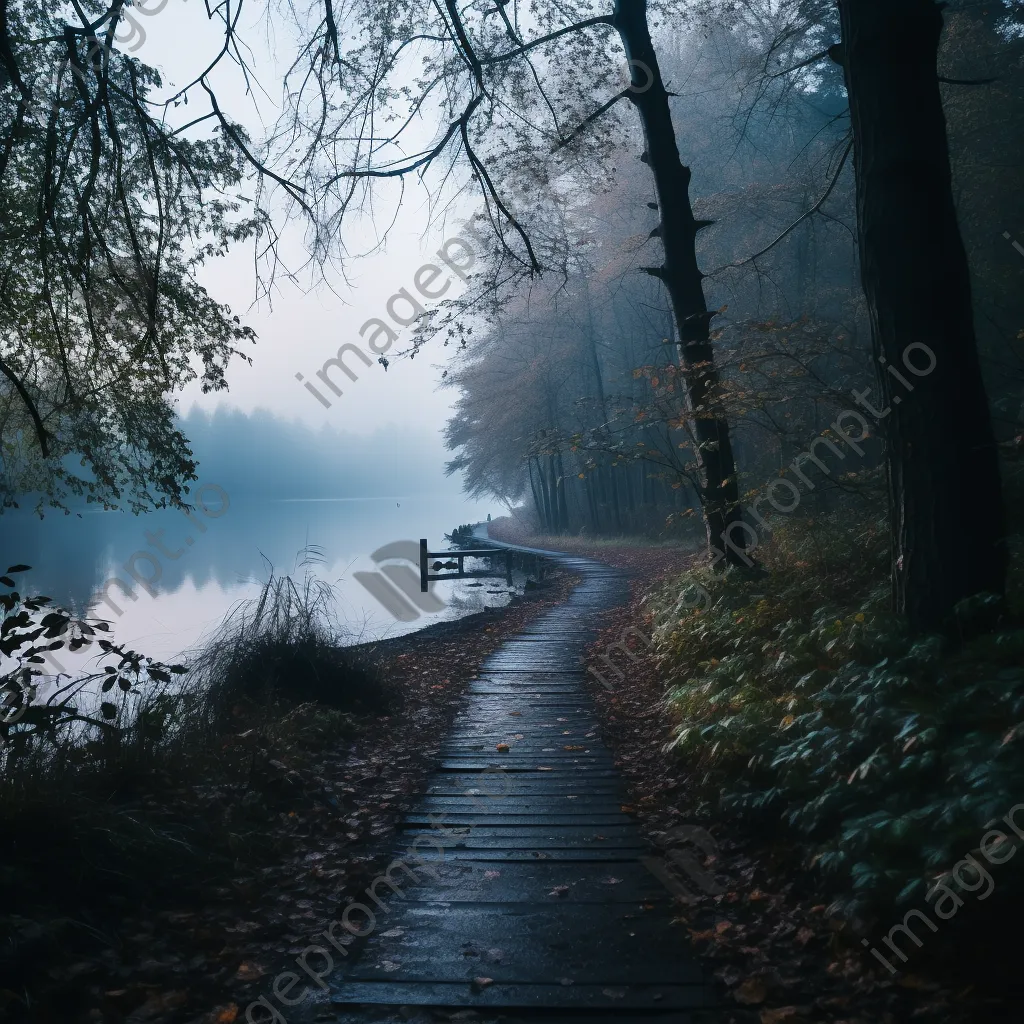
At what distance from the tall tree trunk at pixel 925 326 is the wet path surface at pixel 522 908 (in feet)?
7.32

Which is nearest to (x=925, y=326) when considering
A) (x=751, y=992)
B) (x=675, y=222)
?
(x=751, y=992)

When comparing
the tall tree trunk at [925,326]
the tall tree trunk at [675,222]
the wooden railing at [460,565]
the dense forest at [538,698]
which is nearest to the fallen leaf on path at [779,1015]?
the dense forest at [538,698]

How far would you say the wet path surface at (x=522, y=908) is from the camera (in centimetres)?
286

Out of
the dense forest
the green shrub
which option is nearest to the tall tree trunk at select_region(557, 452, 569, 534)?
the dense forest

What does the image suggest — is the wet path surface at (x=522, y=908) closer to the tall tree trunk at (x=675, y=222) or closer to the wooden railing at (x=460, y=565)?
the tall tree trunk at (x=675, y=222)

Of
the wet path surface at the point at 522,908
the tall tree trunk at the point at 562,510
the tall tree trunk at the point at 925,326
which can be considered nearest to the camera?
the wet path surface at the point at 522,908

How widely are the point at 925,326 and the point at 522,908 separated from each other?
143 inches

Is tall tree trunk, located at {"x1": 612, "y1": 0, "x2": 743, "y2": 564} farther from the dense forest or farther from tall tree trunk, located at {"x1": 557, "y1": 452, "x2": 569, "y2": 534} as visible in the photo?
tall tree trunk, located at {"x1": 557, "y1": 452, "x2": 569, "y2": 534}

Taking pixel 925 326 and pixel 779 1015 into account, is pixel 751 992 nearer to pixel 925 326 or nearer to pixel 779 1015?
pixel 779 1015

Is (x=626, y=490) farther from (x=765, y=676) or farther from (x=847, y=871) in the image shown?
(x=847, y=871)


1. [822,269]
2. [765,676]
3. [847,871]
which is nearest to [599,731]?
[765,676]

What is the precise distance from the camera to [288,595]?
7250mm

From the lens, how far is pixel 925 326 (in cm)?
441

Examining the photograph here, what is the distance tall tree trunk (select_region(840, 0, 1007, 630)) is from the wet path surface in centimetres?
223
